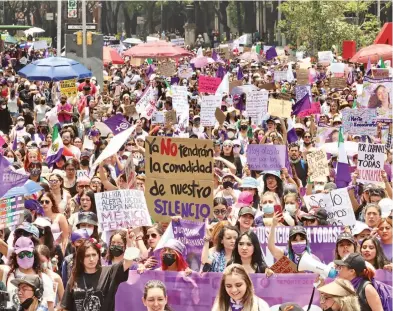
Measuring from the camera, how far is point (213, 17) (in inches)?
4144

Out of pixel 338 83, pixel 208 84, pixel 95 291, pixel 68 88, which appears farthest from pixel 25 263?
pixel 338 83

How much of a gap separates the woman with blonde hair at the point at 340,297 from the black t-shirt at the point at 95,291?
5.86ft

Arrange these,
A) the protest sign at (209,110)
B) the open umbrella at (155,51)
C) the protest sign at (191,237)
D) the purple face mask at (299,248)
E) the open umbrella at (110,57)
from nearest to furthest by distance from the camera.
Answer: the purple face mask at (299,248)
the protest sign at (191,237)
the protest sign at (209,110)
the open umbrella at (155,51)
the open umbrella at (110,57)

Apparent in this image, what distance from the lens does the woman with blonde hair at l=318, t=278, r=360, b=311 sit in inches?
295

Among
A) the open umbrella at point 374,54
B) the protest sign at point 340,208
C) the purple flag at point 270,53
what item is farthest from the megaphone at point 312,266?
the purple flag at point 270,53

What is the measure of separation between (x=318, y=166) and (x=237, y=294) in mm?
6258

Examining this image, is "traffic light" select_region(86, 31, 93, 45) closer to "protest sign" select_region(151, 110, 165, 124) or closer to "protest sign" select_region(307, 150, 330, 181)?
"protest sign" select_region(151, 110, 165, 124)

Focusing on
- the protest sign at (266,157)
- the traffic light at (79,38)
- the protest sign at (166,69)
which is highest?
the protest sign at (266,157)

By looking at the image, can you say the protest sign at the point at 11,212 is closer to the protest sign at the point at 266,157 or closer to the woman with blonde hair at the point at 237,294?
the woman with blonde hair at the point at 237,294

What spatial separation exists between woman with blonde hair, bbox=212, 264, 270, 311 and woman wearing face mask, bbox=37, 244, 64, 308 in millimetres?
1546

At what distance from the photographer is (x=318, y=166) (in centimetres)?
1405

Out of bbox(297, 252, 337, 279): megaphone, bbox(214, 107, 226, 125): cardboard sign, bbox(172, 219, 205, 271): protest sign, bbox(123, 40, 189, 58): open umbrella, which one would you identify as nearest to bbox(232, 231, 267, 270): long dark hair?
bbox(297, 252, 337, 279): megaphone

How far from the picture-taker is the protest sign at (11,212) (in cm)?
1033

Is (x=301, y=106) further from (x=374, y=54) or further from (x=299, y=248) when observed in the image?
(x=374, y=54)
